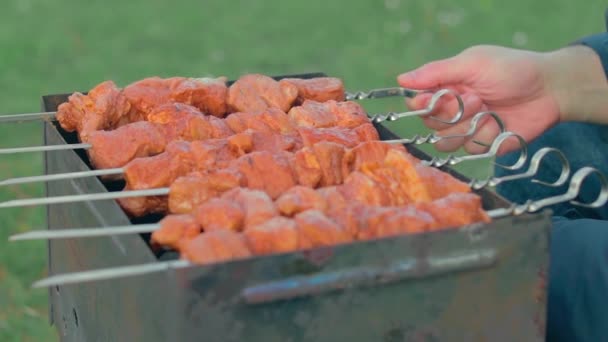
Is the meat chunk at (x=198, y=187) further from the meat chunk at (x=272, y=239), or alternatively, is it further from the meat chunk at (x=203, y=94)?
the meat chunk at (x=203, y=94)

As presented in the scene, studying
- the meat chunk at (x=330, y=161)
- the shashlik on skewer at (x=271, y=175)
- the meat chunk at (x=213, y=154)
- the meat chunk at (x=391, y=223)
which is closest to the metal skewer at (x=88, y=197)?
the shashlik on skewer at (x=271, y=175)

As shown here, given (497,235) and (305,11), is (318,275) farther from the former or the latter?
(305,11)

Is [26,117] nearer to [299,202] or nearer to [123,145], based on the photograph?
[123,145]

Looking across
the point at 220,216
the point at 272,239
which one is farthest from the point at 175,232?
the point at 272,239

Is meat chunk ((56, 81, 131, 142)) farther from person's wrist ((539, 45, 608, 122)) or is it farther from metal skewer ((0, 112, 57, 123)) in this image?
person's wrist ((539, 45, 608, 122))

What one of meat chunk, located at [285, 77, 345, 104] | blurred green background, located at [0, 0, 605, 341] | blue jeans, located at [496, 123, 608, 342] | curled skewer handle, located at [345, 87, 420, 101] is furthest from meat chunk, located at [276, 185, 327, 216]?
blurred green background, located at [0, 0, 605, 341]

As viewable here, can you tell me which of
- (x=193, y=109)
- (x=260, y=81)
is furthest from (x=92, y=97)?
(x=260, y=81)
